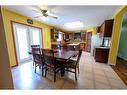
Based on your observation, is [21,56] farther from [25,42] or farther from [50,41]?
[50,41]

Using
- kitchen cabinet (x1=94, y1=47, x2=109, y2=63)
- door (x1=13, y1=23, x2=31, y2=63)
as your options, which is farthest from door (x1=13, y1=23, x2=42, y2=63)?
kitchen cabinet (x1=94, y1=47, x2=109, y2=63)

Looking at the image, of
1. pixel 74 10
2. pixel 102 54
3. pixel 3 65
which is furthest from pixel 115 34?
pixel 3 65

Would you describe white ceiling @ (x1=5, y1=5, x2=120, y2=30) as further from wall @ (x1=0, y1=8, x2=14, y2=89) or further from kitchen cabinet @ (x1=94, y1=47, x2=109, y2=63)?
wall @ (x1=0, y1=8, x2=14, y2=89)

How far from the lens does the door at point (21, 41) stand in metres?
3.52

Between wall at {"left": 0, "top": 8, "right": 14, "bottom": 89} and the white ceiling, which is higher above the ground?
the white ceiling

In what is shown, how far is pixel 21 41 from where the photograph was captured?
3844 millimetres

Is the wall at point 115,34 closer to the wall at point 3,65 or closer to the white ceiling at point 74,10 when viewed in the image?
the white ceiling at point 74,10

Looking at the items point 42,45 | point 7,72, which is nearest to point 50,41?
point 42,45

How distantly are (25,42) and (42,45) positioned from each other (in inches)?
53.1

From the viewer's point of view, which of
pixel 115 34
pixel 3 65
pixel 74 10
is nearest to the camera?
pixel 3 65

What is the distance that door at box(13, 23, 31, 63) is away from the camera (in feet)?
11.6

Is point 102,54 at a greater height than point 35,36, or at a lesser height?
lesser

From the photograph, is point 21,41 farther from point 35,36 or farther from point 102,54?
point 102,54

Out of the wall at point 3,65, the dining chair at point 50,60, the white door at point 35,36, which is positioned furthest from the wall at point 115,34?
the white door at point 35,36
